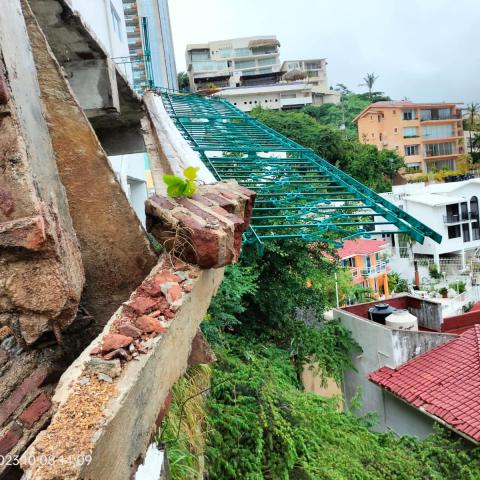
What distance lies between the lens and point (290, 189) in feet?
20.9

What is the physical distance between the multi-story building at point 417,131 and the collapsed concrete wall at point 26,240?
133 ft

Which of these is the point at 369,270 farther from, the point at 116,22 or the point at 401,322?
the point at 116,22

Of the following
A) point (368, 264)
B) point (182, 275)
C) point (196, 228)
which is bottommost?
point (368, 264)

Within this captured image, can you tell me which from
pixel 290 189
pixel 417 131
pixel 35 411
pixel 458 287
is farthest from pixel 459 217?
pixel 35 411

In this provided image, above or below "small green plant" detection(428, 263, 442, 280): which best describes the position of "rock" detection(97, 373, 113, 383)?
above

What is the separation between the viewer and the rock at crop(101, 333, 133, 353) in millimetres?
1507

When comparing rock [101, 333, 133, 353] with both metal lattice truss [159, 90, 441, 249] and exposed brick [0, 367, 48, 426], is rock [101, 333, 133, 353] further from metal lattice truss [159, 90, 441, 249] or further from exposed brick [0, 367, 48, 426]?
metal lattice truss [159, 90, 441, 249]

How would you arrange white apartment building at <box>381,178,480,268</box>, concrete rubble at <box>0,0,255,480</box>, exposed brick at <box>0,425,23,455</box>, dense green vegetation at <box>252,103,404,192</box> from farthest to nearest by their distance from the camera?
dense green vegetation at <box>252,103,404,192</box> < white apartment building at <box>381,178,480,268</box> < exposed brick at <box>0,425,23,455</box> < concrete rubble at <box>0,0,255,480</box>

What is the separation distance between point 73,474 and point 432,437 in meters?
8.12

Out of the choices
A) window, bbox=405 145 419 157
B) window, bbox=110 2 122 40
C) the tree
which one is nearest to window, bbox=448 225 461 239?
window, bbox=405 145 419 157

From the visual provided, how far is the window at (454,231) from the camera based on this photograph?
89.3 feet

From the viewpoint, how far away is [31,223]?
4.66ft

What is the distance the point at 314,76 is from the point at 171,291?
62.2 meters

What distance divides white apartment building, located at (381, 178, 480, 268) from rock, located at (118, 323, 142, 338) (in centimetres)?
2644
